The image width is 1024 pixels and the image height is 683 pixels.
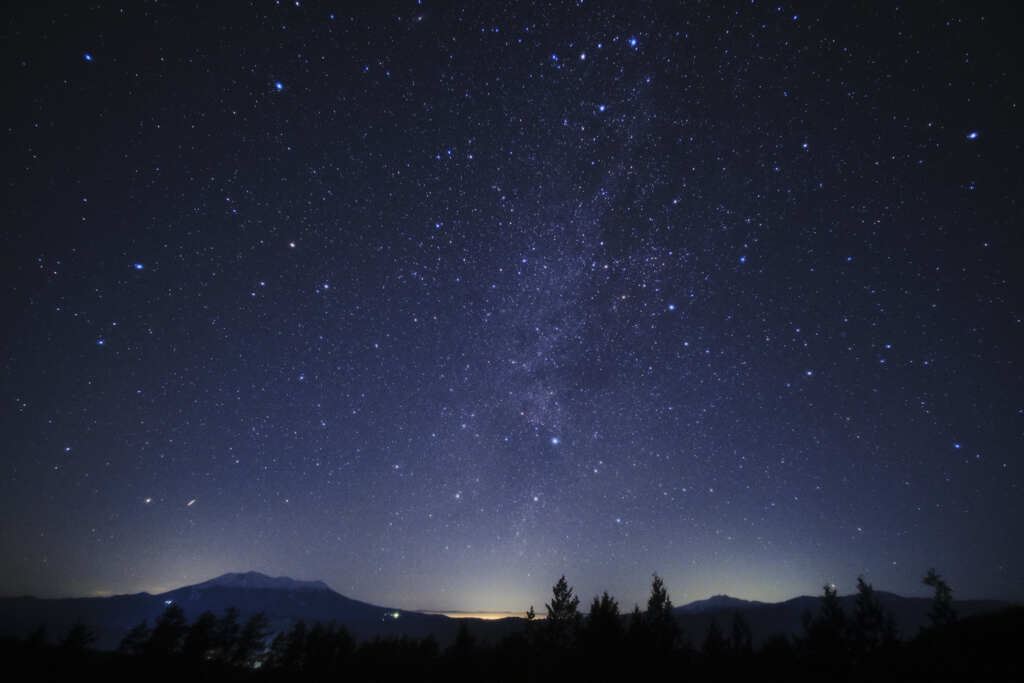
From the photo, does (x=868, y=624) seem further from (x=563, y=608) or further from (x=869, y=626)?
(x=563, y=608)

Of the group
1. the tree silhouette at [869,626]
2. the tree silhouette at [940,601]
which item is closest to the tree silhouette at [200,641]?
the tree silhouette at [869,626]

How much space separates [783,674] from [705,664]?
551 cm

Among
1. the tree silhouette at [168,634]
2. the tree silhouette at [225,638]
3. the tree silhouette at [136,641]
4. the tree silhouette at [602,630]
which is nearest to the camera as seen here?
the tree silhouette at [602,630]

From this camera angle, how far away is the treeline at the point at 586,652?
21219 mm

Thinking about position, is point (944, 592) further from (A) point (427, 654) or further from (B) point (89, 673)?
(B) point (89, 673)

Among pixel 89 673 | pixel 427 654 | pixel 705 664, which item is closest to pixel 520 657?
pixel 705 664

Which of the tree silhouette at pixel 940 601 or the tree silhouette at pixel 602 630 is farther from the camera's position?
the tree silhouette at pixel 940 601

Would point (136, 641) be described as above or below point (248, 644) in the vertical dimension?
above

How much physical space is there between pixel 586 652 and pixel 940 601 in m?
39.1

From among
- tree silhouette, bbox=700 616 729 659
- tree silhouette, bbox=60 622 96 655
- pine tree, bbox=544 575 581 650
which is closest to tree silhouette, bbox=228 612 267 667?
tree silhouette, bbox=60 622 96 655

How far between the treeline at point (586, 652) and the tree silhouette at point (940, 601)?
0.45 ft

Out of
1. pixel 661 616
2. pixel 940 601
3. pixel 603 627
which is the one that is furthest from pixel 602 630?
pixel 940 601

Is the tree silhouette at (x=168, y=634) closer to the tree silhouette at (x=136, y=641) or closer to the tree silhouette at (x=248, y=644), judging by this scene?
the tree silhouette at (x=136, y=641)

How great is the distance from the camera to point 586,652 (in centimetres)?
2608
